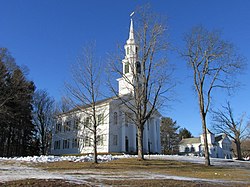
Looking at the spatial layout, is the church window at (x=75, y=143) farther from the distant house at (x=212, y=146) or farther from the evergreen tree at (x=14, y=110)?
the distant house at (x=212, y=146)

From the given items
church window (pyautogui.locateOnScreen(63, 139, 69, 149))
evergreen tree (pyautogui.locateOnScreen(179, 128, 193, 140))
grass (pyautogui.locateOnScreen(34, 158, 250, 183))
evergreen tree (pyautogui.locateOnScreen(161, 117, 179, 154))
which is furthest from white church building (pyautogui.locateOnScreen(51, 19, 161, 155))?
evergreen tree (pyautogui.locateOnScreen(179, 128, 193, 140))

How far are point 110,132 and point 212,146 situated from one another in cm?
2950

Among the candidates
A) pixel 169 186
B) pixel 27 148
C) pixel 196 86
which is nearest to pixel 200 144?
pixel 27 148

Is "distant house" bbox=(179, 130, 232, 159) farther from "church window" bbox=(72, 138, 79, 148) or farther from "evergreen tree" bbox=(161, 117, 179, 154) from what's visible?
"church window" bbox=(72, 138, 79, 148)

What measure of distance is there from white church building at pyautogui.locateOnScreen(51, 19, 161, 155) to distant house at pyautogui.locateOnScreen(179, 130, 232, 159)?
19.5 m

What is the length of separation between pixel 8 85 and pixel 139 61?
1816 centimetres

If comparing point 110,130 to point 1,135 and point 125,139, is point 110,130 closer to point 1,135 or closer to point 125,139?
point 125,139

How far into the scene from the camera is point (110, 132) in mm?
32844

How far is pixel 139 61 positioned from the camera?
834 inches

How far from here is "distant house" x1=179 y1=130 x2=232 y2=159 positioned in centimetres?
5375

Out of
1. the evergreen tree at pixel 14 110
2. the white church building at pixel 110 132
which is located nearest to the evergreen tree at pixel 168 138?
the white church building at pixel 110 132

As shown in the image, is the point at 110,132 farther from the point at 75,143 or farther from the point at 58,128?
the point at 58,128

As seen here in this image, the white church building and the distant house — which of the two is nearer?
the white church building

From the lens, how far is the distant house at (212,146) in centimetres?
5375
